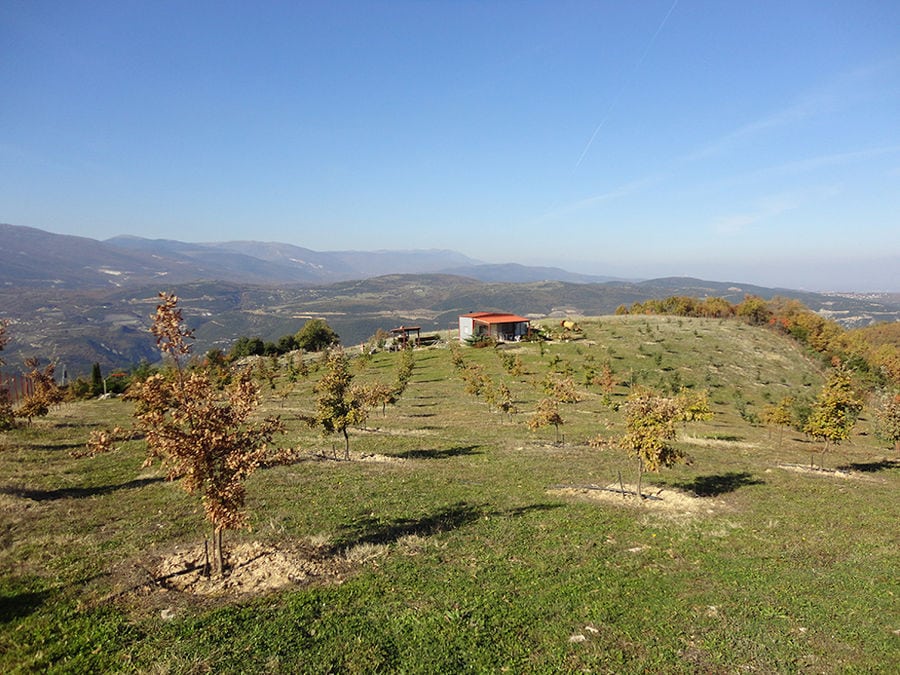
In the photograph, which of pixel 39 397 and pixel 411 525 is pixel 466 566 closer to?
pixel 411 525

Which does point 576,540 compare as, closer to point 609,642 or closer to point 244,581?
point 609,642

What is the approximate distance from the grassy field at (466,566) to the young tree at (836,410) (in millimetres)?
2866

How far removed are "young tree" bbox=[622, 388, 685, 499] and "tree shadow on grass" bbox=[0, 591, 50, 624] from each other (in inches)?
850

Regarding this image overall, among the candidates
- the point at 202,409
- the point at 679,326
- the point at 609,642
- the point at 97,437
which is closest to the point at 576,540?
the point at 609,642

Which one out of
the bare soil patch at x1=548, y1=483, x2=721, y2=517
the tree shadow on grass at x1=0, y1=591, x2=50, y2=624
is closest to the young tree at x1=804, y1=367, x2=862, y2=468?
the bare soil patch at x1=548, y1=483, x2=721, y2=517

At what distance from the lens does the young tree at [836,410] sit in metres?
29.6

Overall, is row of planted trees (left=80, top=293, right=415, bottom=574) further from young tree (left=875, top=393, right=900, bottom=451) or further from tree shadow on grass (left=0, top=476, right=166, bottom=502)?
young tree (left=875, top=393, right=900, bottom=451)

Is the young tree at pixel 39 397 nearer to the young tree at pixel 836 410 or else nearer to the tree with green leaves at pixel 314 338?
the young tree at pixel 836 410

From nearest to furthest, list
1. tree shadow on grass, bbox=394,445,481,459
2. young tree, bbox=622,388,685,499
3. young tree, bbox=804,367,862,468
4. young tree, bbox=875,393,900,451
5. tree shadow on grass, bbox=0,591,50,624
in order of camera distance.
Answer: tree shadow on grass, bbox=0,591,50,624 < young tree, bbox=622,388,685,499 < young tree, bbox=804,367,862,468 < tree shadow on grass, bbox=394,445,481,459 < young tree, bbox=875,393,900,451

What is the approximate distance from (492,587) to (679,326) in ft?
391

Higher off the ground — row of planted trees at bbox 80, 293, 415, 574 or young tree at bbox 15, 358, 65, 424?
row of planted trees at bbox 80, 293, 415, 574

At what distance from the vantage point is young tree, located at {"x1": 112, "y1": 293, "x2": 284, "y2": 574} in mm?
11664

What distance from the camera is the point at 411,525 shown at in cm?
1756

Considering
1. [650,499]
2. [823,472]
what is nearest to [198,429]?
[650,499]
